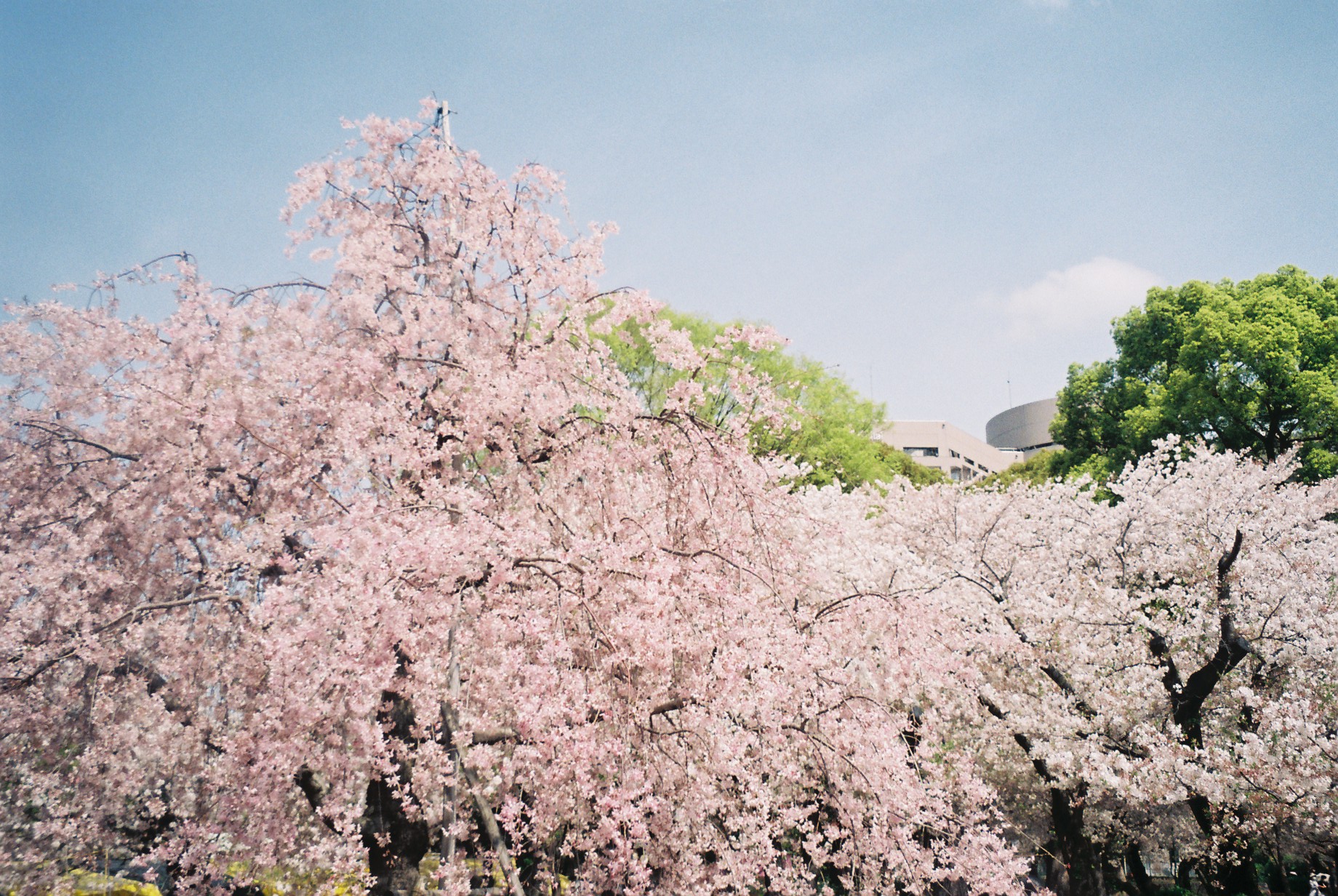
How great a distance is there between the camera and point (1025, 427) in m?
73.8

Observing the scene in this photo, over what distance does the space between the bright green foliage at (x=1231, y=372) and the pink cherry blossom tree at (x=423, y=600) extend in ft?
56.4

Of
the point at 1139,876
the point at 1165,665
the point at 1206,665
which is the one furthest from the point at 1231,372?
the point at 1139,876

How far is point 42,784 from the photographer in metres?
6.22

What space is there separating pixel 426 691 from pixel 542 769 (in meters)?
1.05

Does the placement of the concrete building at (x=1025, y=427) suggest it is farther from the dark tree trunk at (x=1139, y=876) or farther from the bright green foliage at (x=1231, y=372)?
the dark tree trunk at (x=1139, y=876)

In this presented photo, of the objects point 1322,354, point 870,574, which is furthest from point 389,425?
point 1322,354

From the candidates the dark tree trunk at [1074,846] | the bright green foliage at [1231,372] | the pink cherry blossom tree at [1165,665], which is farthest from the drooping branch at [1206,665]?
the bright green foliage at [1231,372]

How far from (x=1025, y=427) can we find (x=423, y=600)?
256 ft

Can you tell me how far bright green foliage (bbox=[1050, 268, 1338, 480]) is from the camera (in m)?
19.2

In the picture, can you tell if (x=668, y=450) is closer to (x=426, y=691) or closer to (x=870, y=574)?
(x=426, y=691)

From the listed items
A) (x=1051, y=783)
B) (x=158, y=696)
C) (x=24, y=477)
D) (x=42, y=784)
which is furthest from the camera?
(x=1051, y=783)

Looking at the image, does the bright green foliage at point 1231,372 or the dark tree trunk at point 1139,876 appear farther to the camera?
the bright green foliage at point 1231,372

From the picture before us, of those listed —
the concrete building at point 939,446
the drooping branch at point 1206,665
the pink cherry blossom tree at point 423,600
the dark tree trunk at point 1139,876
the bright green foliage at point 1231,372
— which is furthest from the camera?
the concrete building at point 939,446

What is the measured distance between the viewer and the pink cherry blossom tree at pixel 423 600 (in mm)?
5457
